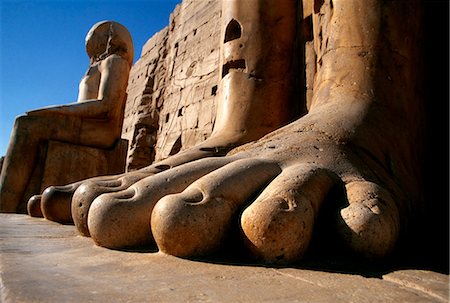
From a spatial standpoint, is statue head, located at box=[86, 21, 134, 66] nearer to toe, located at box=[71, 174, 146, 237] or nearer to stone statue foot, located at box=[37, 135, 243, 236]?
stone statue foot, located at box=[37, 135, 243, 236]

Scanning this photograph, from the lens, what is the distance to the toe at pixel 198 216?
0.95 meters

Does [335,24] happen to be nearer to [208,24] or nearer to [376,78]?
[376,78]

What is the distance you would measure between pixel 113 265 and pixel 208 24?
4.77m

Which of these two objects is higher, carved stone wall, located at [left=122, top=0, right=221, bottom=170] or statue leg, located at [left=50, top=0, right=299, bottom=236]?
carved stone wall, located at [left=122, top=0, right=221, bottom=170]

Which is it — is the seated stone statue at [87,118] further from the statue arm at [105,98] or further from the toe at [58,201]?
the toe at [58,201]

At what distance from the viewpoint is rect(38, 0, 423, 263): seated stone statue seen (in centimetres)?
97

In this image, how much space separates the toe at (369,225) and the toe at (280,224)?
9cm

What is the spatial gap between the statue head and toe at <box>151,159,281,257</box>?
3771 millimetres

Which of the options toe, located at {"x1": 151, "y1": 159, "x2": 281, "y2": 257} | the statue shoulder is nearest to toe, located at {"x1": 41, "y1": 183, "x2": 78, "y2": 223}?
toe, located at {"x1": 151, "y1": 159, "x2": 281, "y2": 257}

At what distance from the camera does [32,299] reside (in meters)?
0.62

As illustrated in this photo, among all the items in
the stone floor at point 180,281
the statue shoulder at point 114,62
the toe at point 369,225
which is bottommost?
the stone floor at point 180,281

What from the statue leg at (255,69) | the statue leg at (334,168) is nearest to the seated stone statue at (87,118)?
the statue leg at (255,69)

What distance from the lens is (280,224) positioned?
0.92 m

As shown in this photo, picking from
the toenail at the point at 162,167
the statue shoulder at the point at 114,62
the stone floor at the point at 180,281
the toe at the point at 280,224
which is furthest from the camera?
the statue shoulder at the point at 114,62
